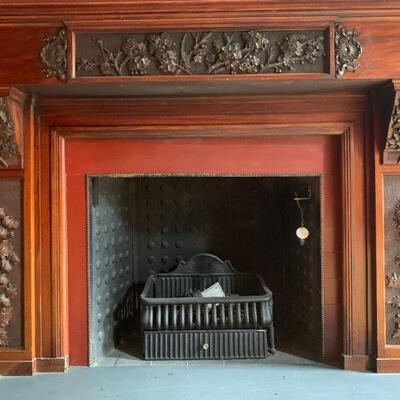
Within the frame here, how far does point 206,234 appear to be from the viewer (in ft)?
7.97

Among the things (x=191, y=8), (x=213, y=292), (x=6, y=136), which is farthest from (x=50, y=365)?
(x=191, y=8)

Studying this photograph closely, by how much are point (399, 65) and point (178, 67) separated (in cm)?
74

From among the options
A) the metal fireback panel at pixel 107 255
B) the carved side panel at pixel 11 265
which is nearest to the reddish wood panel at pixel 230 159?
the metal fireback panel at pixel 107 255

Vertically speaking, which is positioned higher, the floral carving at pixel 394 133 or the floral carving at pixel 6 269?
the floral carving at pixel 394 133

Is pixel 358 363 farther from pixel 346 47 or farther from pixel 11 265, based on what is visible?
pixel 11 265

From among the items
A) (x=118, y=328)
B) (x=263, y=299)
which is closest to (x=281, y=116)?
(x=263, y=299)

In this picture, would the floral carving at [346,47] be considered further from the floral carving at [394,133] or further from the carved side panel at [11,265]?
the carved side panel at [11,265]

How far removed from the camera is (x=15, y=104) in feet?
5.65

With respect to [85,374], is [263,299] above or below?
above

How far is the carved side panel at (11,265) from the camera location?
1.80 m

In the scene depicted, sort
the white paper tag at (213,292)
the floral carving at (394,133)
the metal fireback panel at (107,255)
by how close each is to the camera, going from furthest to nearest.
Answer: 1. the white paper tag at (213,292)
2. the metal fireback panel at (107,255)
3. the floral carving at (394,133)

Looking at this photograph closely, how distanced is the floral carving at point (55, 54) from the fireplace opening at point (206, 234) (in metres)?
0.62

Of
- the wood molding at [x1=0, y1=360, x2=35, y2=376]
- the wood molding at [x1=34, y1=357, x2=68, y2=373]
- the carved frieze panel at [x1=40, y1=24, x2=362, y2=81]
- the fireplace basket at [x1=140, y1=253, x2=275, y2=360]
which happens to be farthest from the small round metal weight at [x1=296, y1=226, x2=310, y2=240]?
the wood molding at [x1=0, y1=360, x2=35, y2=376]

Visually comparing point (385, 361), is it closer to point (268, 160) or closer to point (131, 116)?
point (268, 160)
